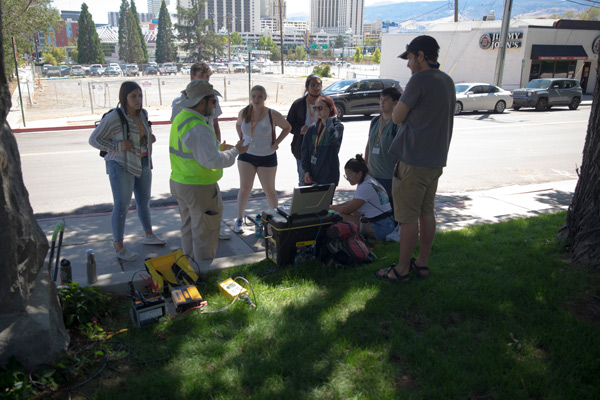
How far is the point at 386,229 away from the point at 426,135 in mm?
1949

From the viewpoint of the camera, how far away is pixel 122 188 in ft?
16.6

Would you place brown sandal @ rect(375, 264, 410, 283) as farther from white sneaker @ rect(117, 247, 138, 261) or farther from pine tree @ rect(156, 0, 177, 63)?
pine tree @ rect(156, 0, 177, 63)

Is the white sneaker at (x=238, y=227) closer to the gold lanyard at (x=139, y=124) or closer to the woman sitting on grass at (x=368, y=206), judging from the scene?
the woman sitting on grass at (x=368, y=206)

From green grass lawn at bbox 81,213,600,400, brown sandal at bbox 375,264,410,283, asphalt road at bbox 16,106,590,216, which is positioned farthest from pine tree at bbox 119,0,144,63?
brown sandal at bbox 375,264,410,283

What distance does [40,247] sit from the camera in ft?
10.2

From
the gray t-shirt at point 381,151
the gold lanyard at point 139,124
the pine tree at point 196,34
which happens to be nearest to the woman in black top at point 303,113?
the gray t-shirt at point 381,151

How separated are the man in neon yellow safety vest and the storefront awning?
122 feet

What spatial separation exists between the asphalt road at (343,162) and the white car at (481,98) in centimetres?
459

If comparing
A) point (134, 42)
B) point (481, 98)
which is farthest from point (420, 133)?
point (134, 42)

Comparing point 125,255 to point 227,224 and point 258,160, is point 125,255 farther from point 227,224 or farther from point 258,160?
point 258,160

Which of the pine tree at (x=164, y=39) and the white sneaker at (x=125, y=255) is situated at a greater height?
the pine tree at (x=164, y=39)

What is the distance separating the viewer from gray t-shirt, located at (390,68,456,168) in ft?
12.2

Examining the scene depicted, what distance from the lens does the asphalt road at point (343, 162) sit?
→ 824 centimetres

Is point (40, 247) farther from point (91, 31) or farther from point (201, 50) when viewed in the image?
point (201, 50)
